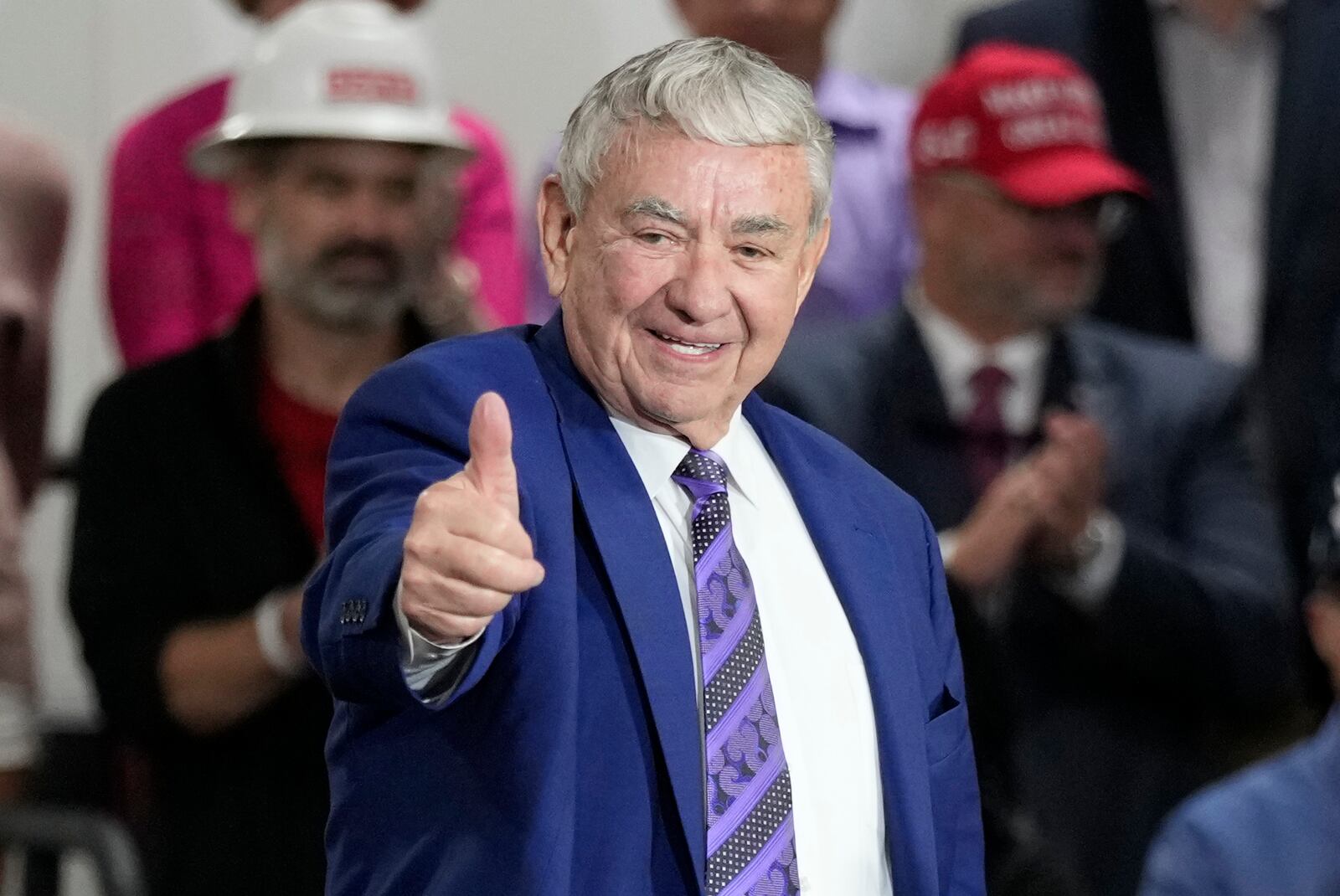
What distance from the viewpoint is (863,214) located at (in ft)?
11.6

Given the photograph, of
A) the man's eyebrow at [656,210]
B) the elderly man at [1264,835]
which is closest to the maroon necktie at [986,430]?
the elderly man at [1264,835]

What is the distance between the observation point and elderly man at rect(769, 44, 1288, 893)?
3113mm

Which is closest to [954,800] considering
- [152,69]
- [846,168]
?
[846,168]

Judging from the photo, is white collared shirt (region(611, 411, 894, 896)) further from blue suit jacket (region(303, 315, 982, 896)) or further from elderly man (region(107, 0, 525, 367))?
elderly man (region(107, 0, 525, 367))

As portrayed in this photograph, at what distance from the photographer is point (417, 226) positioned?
3.07 meters

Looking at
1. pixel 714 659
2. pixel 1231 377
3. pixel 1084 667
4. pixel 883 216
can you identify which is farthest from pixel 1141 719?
pixel 714 659

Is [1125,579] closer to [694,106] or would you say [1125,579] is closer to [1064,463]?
[1064,463]

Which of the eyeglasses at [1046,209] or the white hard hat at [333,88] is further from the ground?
the white hard hat at [333,88]

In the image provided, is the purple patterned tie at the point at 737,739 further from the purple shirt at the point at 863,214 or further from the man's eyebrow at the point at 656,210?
the purple shirt at the point at 863,214

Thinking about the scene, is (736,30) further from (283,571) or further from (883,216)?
(283,571)

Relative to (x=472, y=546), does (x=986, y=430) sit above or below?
below

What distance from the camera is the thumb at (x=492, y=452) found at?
4.57 feet

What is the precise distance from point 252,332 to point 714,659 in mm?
1584

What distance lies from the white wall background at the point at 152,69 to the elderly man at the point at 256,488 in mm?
354
